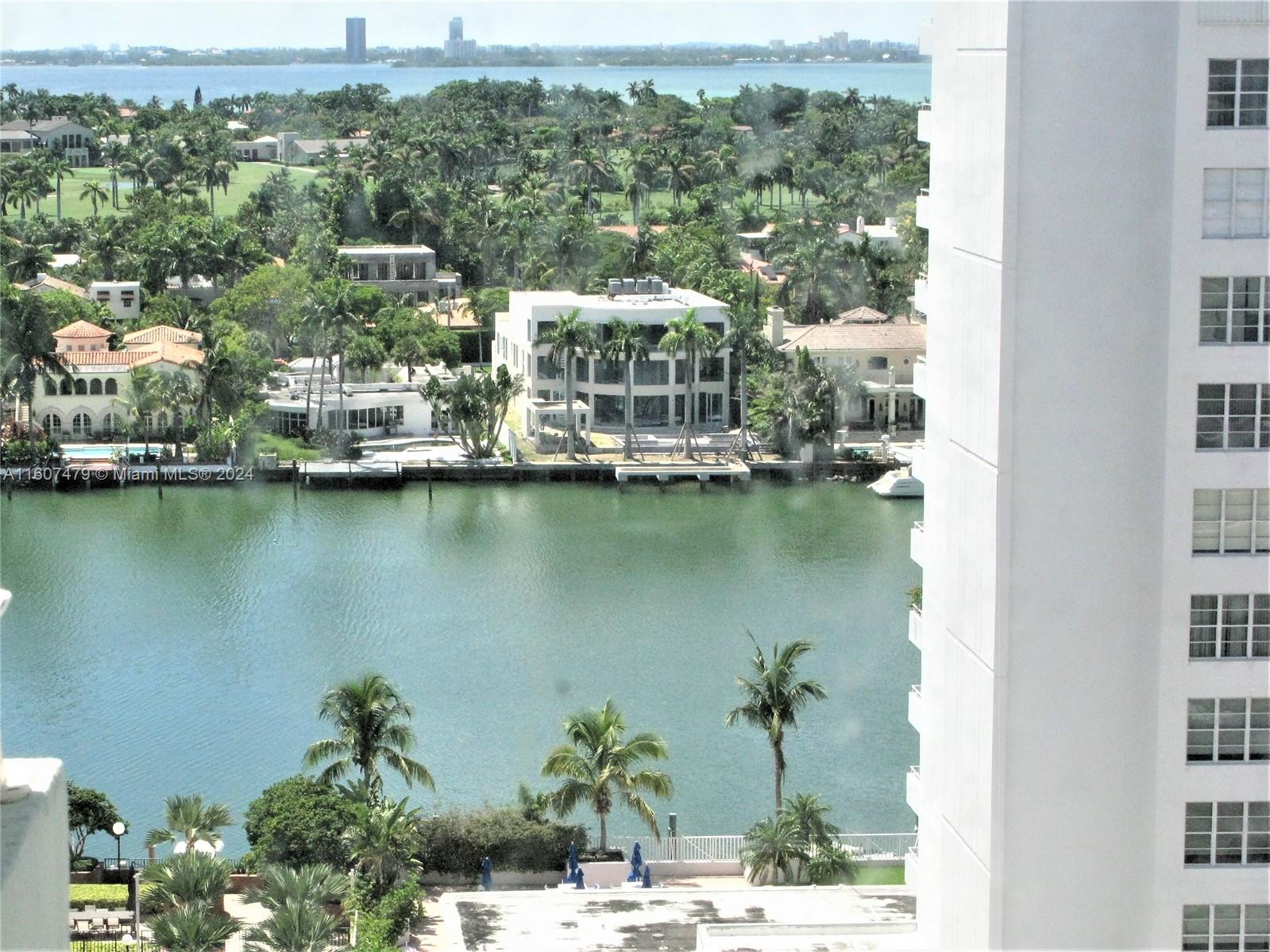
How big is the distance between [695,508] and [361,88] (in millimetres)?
51397

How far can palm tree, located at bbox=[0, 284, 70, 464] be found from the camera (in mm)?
36156

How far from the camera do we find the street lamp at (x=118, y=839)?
1450 cm

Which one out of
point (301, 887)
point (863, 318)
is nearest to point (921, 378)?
point (301, 887)

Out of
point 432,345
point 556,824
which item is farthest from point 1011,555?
point 432,345

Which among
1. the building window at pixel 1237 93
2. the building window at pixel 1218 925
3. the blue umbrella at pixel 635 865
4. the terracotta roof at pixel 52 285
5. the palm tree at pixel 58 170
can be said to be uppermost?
the palm tree at pixel 58 170

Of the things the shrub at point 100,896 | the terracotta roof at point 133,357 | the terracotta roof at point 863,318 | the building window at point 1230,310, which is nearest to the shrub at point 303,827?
the shrub at point 100,896

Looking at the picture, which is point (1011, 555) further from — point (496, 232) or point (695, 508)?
point (496, 232)

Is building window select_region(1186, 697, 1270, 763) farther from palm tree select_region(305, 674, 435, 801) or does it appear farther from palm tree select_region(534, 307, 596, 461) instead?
palm tree select_region(534, 307, 596, 461)

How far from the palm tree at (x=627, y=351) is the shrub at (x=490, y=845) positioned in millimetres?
20044

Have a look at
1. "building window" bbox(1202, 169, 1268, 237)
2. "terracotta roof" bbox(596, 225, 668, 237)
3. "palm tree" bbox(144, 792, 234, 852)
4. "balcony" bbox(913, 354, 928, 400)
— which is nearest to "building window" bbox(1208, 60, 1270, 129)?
"building window" bbox(1202, 169, 1268, 237)

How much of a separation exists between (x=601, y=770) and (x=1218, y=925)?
894cm

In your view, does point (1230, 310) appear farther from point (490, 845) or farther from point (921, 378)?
point (490, 845)

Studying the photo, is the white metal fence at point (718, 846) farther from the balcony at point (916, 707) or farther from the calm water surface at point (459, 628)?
the balcony at point (916, 707)

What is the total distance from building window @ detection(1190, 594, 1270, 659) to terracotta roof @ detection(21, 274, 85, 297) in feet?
124
